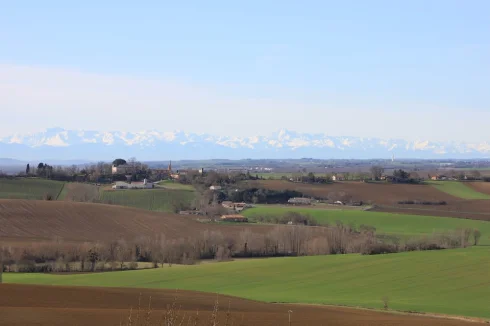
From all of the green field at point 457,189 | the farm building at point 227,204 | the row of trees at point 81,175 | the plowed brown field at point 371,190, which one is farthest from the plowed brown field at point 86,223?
the green field at point 457,189

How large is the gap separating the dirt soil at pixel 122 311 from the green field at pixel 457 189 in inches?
3374

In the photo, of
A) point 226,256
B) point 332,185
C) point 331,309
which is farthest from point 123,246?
point 332,185

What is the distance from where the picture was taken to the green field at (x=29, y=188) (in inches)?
3973

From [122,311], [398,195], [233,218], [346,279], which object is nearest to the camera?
[122,311]

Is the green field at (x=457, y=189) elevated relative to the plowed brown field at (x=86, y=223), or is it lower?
elevated

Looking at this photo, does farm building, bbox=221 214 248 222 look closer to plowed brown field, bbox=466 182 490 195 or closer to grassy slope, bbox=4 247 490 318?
grassy slope, bbox=4 247 490 318

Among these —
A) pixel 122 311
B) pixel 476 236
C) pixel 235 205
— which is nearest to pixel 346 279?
pixel 122 311

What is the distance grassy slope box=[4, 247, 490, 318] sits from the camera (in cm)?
4131

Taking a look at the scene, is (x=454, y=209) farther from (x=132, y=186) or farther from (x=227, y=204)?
(x=132, y=186)

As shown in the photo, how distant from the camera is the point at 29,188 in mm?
107875

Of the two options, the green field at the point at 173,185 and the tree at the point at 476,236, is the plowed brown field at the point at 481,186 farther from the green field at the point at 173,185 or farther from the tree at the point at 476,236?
the tree at the point at 476,236

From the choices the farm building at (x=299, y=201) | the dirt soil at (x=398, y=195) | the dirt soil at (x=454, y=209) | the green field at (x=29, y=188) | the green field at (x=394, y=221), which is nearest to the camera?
the green field at (x=394, y=221)

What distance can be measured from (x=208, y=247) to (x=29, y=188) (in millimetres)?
46848

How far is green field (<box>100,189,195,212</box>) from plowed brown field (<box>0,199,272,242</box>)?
17.4 metres
